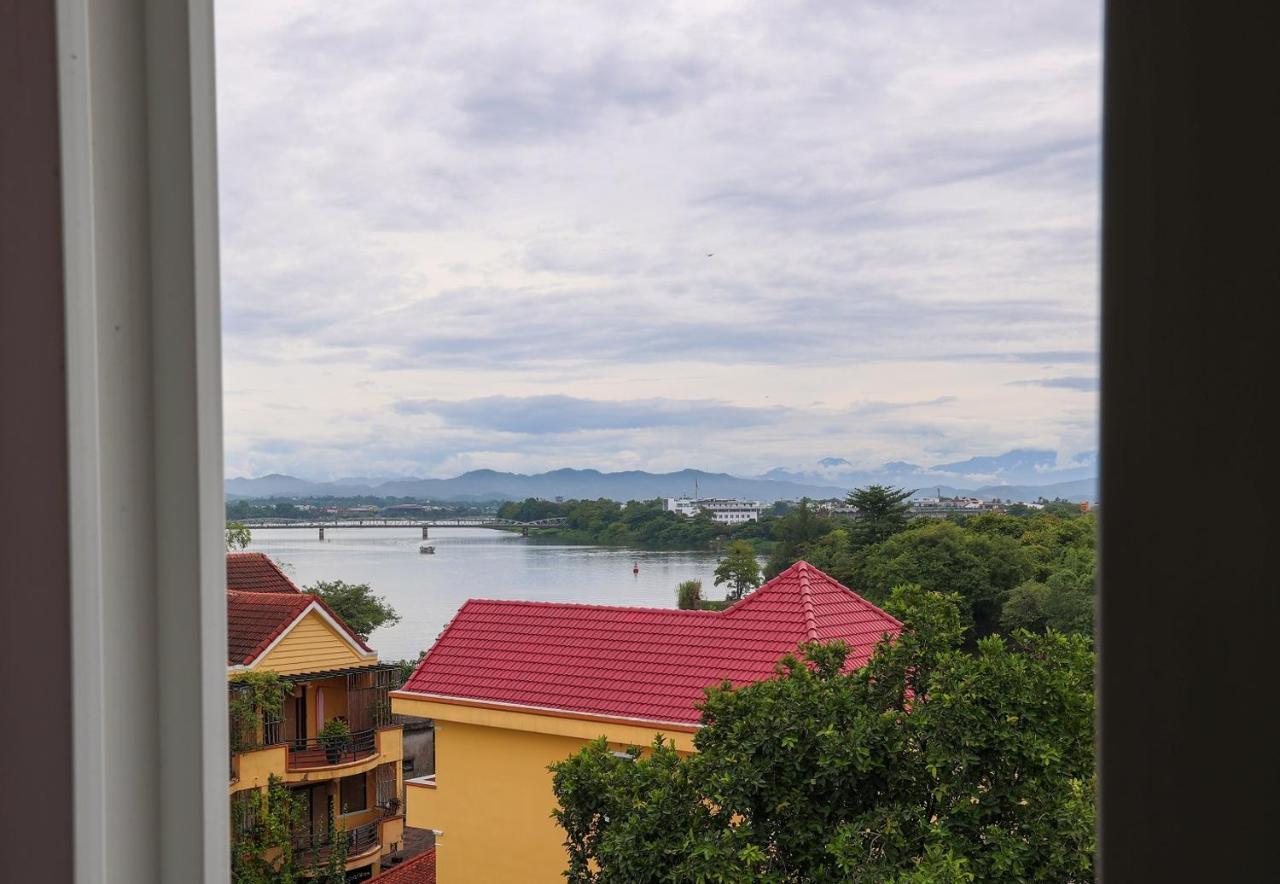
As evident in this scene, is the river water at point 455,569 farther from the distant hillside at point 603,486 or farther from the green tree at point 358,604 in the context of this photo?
the distant hillside at point 603,486

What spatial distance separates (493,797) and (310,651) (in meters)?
1.62

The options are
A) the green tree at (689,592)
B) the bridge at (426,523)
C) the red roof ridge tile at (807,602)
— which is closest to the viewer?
the red roof ridge tile at (807,602)

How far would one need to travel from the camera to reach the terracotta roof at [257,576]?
4.63m

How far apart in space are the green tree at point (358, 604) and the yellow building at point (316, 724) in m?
0.52

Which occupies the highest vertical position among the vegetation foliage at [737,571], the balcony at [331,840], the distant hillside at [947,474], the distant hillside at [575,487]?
the distant hillside at [947,474]

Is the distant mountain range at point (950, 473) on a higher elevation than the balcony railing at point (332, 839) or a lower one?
higher

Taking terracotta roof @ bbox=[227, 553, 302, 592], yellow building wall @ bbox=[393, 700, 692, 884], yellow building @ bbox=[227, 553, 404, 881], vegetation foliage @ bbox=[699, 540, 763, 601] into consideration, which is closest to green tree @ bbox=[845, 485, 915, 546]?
vegetation foliage @ bbox=[699, 540, 763, 601]

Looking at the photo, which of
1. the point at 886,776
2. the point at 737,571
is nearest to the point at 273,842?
the point at 737,571

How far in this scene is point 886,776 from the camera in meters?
2.05

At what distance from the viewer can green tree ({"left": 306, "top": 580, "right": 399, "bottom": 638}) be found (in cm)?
570

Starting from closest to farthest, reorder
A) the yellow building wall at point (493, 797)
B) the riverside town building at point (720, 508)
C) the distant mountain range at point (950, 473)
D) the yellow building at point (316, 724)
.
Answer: the yellow building wall at point (493, 797) → the yellow building at point (316, 724) → the distant mountain range at point (950, 473) → the riverside town building at point (720, 508)

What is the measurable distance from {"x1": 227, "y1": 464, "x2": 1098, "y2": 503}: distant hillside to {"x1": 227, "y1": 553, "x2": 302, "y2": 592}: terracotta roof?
14.5 inches

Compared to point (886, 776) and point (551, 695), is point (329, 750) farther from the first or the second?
point (886, 776)
